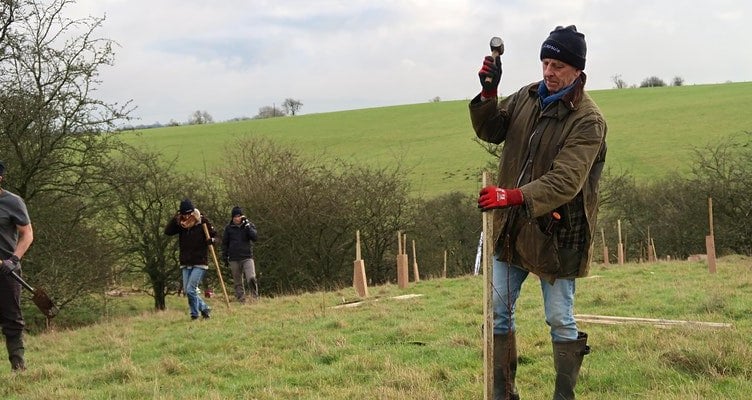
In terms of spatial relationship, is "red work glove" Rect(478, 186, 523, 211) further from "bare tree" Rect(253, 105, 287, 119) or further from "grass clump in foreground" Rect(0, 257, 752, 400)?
"bare tree" Rect(253, 105, 287, 119)

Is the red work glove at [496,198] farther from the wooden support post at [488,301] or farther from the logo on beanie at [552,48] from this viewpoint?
the logo on beanie at [552,48]

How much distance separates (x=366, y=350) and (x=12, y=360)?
329 cm

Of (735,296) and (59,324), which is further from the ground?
(735,296)

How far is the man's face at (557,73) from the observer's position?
3428mm

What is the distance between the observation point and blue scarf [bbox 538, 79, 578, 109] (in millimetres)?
3445

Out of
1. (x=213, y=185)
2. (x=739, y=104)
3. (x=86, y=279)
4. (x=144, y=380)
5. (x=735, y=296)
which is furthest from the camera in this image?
(x=739, y=104)

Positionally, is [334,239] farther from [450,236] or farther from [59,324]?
[59,324]

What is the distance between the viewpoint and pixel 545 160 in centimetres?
346

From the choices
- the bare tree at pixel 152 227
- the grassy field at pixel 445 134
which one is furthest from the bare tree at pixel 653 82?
the bare tree at pixel 152 227

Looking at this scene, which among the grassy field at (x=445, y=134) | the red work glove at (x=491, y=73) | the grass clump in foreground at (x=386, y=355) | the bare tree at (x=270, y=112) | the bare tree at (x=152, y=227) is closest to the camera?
the red work glove at (x=491, y=73)

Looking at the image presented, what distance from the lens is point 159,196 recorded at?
22.4m

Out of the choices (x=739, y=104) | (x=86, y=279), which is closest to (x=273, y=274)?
(x=86, y=279)

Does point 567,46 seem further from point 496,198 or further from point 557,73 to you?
point 496,198

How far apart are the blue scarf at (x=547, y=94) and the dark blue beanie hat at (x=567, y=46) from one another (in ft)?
0.42
